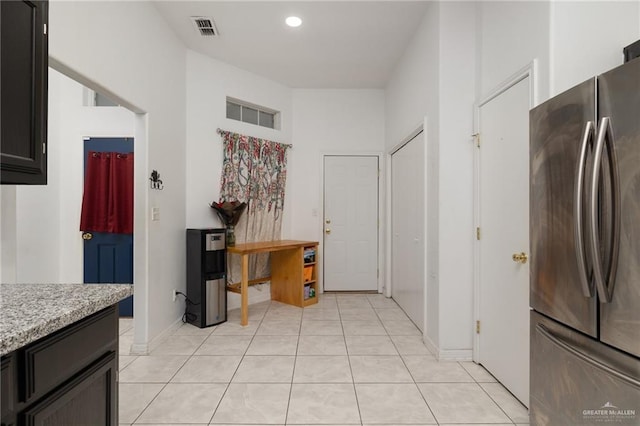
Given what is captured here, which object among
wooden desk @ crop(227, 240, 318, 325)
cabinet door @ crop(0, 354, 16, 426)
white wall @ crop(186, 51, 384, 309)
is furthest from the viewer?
white wall @ crop(186, 51, 384, 309)

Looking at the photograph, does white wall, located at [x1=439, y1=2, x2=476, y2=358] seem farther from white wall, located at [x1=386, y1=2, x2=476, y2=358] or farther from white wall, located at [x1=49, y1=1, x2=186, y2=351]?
white wall, located at [x1=49, y1=1, x2=186, y2=351]

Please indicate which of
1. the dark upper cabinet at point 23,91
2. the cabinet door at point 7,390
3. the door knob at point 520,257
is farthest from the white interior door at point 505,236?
the dark upper cabinet at point 23,91

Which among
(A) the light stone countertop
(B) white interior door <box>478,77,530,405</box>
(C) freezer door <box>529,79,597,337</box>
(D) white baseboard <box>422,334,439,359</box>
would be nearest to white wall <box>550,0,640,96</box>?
(B) white interior door <box>478,77,530,405</box>

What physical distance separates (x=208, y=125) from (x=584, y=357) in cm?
A: 378

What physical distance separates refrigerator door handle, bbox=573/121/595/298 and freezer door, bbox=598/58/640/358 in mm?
58

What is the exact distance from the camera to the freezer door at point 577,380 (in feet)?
3.23

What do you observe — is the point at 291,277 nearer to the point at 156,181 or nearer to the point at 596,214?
the point at 156,181

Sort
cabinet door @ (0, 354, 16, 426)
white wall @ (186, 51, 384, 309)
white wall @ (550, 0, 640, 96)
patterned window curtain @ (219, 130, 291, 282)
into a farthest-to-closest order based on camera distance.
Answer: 1. white wall @ (186, 51, 384, 309)
2. patterned window curtain @ (219, 130, 291, 282)
3. white wall @ (550, 0, 640, 96)
4. cabinet door @ (0, 354, 16, 426)

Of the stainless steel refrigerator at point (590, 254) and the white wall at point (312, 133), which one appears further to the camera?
the white wall at point (312, 133)

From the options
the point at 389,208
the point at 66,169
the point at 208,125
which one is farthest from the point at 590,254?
the point at 66,169

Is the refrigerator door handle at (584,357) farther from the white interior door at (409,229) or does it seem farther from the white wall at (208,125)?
the white wall at (208,125)

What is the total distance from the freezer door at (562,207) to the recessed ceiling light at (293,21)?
7.95ft

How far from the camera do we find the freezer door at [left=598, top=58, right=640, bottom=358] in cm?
97

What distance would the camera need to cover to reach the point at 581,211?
1.10 metres
